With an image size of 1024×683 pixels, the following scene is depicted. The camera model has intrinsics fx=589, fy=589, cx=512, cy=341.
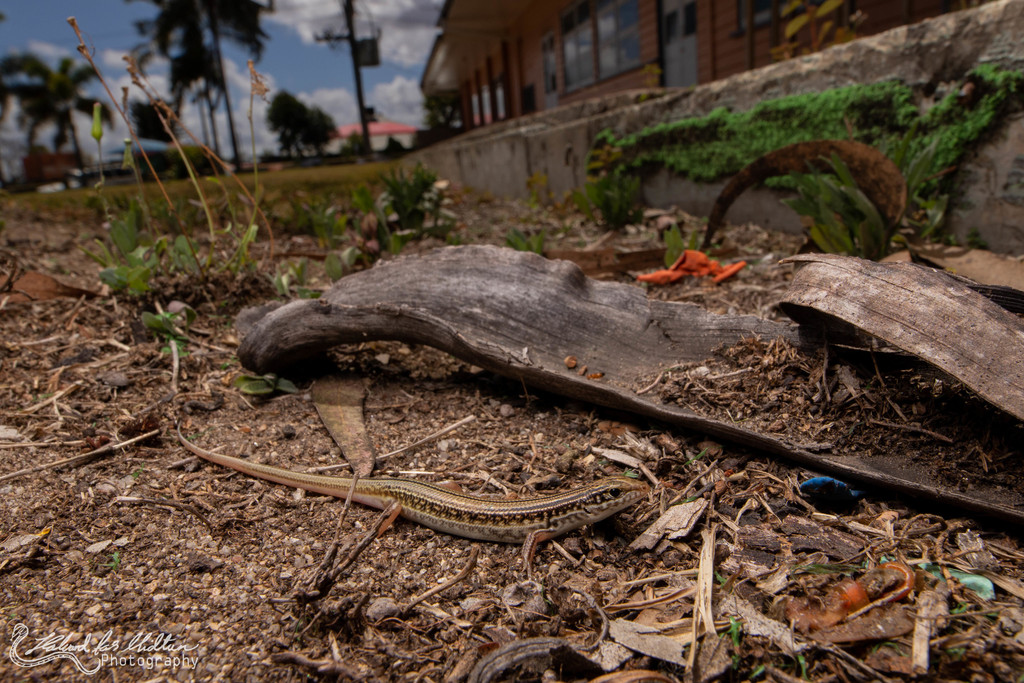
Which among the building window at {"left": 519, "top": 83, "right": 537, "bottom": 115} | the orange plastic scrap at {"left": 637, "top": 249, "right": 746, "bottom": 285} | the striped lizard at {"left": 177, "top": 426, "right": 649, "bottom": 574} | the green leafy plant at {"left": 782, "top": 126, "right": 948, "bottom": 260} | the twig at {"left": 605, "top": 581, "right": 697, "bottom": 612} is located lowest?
the twig at {"left": 605, "top": 581, "right": 697, "bottom": 612}

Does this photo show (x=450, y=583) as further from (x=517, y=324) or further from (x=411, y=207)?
(x=411, y=207)

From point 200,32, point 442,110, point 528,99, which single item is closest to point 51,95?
point 200,32

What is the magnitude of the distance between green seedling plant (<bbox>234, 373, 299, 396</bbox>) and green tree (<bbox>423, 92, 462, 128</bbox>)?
131ft

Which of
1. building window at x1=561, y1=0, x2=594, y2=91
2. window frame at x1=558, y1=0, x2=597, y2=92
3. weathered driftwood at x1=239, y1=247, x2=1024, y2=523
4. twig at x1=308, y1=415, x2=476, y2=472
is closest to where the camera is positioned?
twig at x1=308, y1=415, x2=476, y2=472

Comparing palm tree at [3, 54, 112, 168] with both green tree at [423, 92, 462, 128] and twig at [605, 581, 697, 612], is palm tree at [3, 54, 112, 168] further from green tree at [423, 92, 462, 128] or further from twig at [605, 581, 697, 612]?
twig at [605, 581, 697, 612]

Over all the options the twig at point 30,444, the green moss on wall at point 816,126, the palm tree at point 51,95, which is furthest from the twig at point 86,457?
the palm tree at point 51,95

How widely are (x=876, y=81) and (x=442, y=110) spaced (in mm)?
42487

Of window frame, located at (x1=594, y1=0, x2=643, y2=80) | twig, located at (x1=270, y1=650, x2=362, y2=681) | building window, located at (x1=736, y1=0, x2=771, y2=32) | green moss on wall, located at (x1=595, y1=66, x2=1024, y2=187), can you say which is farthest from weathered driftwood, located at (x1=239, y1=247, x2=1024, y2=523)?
window frame, located at (x1=594, y1=0, x2=643, y2=80)

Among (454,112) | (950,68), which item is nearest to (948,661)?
(950,68)

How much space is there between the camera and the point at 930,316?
170cm

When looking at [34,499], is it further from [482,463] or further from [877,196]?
[877,196]

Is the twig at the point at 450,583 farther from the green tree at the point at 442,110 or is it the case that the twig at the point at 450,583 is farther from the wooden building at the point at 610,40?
the green tree at the point at 442,110

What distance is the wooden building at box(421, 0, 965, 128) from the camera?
7586 mm

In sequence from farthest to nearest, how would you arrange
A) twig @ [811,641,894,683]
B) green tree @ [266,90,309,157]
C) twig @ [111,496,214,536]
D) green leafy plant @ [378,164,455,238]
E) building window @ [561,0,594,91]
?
green tree @ [266,90,309,157]
building window @ [561,0,594,91]
green leafy plant @ [378,164,455,238]
twig @ [111,496,214,536]
twig @ [811,641,894,683]
